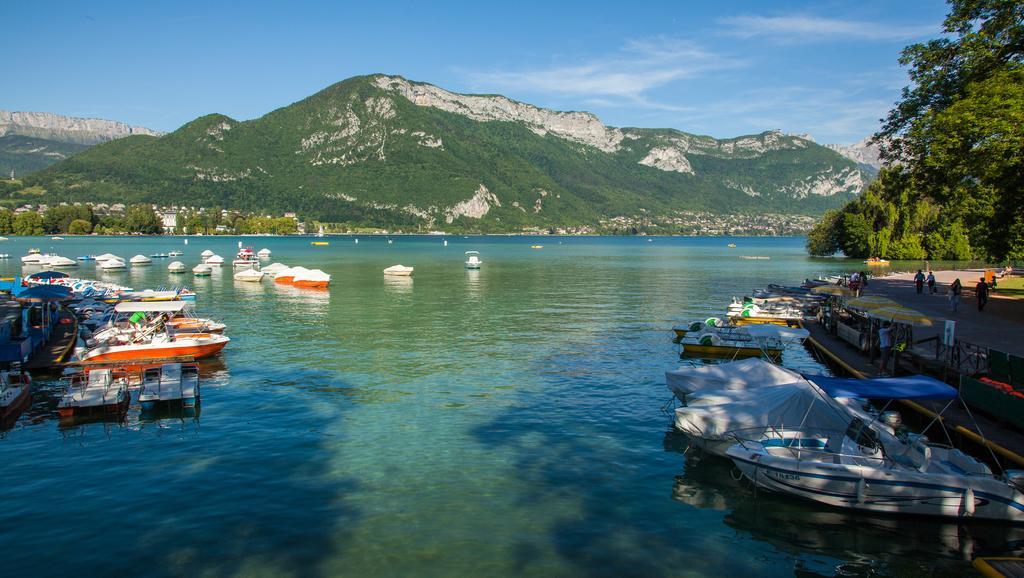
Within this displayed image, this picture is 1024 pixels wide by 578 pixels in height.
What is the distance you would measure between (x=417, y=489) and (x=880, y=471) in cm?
1140

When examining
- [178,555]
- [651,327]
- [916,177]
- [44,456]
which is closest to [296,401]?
[44,456]

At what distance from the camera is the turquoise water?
43.2 feet

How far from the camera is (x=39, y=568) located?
1270 cm

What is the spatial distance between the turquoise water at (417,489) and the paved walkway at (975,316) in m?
14.1

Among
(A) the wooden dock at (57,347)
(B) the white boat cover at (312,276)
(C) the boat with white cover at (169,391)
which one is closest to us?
(C) the boat with white cover at (169,391)

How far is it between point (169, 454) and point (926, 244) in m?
128

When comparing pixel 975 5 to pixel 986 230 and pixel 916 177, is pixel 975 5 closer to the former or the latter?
pixel 916 177

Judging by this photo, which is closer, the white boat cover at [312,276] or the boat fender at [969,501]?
the boat fender at [969,501]

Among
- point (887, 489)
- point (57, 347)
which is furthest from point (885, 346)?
point (57, 347)

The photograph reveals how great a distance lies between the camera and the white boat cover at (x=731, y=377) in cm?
2094

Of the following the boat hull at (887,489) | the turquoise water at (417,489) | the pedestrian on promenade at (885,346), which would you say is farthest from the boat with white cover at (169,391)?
the pedestrian on promenade at (885,346)

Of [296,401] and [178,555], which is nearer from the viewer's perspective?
[178,555]

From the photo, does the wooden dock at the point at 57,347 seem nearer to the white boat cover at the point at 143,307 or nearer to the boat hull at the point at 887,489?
the white boat cover at the point at 143,307

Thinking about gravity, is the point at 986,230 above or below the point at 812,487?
above
